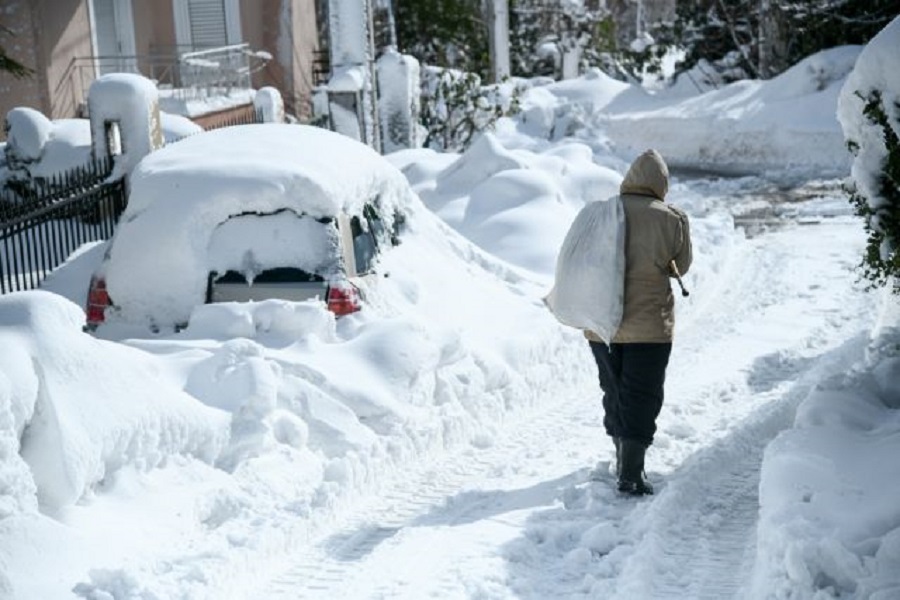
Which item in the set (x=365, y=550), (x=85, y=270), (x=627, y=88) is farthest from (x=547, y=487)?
(x=627, y=88)

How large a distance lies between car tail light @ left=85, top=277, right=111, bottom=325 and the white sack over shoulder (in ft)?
11.3

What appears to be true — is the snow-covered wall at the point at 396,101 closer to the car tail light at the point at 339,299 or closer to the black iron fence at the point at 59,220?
the black iron fence at the point at 59,220

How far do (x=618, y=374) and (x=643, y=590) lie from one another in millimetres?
1850

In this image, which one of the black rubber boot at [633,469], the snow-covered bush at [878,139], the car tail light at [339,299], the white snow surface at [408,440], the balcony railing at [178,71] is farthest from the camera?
the balcony railing at [178,71]

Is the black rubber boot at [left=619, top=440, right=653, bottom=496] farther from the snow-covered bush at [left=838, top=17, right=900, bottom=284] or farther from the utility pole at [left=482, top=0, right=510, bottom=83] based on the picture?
the utility pole at [left=482, top=0, right=510, bottom=83]

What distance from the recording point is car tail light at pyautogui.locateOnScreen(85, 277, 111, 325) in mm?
9367

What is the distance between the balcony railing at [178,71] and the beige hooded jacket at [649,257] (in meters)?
16.4

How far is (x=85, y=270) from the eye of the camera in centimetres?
1175

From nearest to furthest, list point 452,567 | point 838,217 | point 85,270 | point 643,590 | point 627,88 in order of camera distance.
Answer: point 643,590, point 452,567, point 85,270, point 838,217, point 627,88

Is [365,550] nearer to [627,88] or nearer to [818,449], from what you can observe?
[818,449]

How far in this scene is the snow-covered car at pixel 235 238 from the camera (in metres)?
8.95

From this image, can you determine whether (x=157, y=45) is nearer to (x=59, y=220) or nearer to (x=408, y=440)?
(x=59, y=220)

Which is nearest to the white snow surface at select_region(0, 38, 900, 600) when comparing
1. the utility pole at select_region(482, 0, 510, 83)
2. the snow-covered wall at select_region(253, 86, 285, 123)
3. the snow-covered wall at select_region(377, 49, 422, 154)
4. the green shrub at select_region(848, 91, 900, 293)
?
the green shrub at select_region(848, 91, 900, 293)

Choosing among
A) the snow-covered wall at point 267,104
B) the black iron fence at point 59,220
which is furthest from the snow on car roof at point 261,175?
the snow-covered wall at point 267,104
